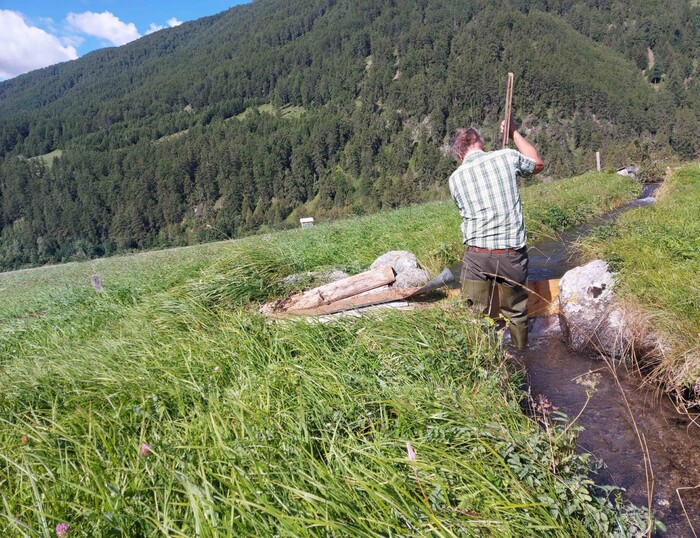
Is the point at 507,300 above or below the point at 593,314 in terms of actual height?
above

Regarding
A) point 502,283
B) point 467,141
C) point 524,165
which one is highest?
point 467,141

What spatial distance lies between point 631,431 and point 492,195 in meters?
2.61

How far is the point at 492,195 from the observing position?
4.82 metres

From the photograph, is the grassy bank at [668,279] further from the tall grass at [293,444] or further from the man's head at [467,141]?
the man's head at [467,141]

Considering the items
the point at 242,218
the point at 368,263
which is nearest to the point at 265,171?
the point at 242,218

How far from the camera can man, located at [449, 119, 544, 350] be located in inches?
188

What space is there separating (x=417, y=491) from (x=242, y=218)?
154m

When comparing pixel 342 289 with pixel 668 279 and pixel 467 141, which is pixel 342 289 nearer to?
pixel 467 141

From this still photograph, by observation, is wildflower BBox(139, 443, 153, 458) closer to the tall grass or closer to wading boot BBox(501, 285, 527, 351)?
the tall grass

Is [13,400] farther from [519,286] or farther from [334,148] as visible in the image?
[334,148]

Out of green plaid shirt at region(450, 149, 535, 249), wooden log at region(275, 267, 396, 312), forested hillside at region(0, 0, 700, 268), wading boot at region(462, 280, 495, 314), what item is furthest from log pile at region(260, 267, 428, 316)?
forested hillside at region(0, 0, 700, 268)

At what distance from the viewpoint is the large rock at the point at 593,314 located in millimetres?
5019

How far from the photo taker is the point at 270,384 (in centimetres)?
340

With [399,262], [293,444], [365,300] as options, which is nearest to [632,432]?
[293,444]
